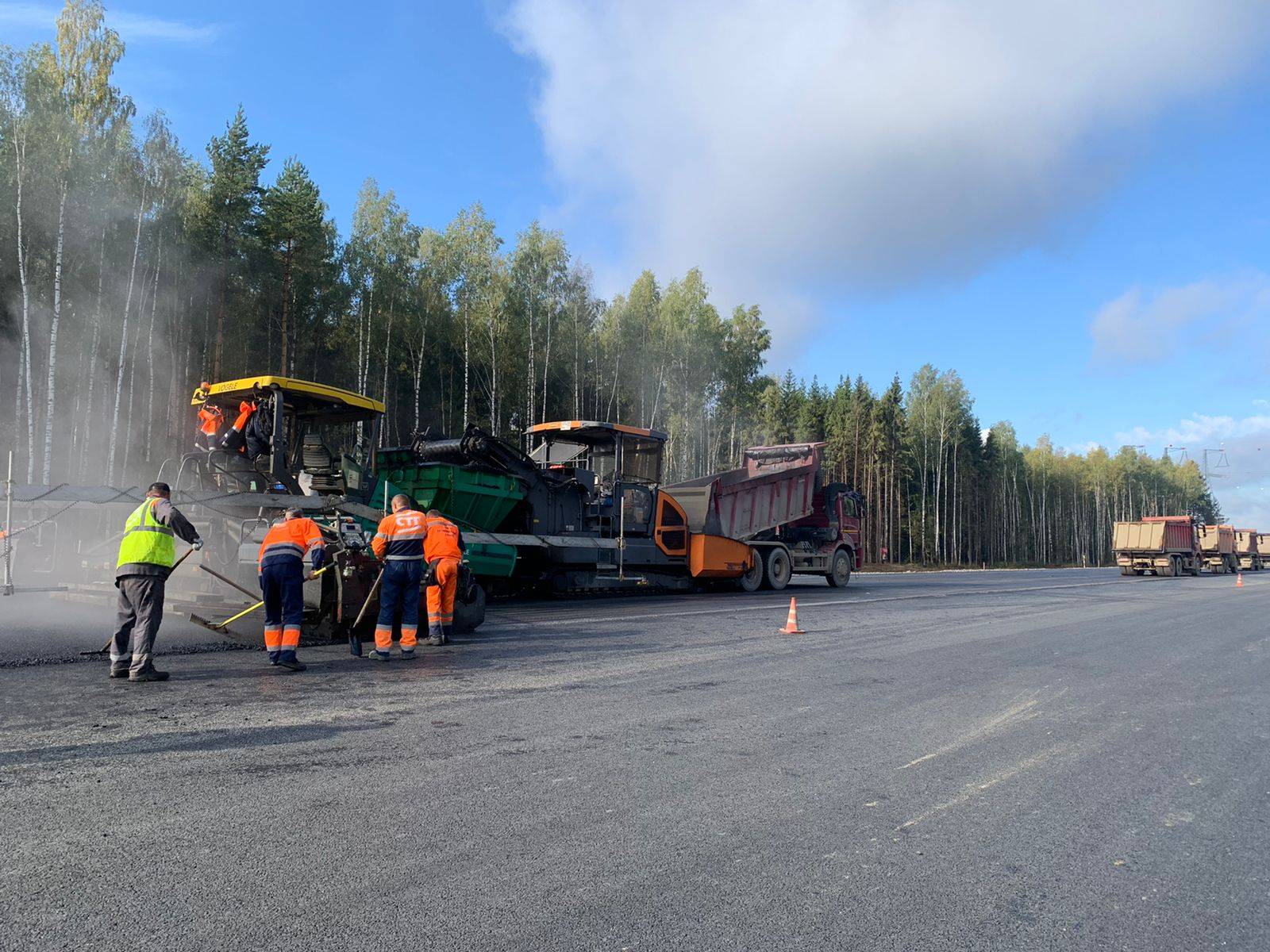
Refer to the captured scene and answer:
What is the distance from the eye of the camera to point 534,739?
190 inches

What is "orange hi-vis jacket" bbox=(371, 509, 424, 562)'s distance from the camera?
25.4 ft

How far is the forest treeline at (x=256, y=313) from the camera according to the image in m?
22.6

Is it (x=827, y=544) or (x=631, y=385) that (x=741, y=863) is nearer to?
(x=827, y=544)

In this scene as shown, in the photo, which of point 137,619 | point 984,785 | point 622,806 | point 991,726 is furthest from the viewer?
point 137,619

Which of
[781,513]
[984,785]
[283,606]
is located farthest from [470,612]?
[781,513]

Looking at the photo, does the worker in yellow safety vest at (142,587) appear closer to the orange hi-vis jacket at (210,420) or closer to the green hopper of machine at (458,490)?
the orange hi-vis jacket at (210,420)

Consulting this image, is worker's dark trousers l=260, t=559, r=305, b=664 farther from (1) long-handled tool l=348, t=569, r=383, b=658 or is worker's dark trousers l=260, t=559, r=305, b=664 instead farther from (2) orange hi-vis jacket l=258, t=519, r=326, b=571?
(1) long-handled tool l=348, t=569, r=383, b=658

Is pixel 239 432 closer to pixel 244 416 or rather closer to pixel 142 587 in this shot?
pixel 244 416

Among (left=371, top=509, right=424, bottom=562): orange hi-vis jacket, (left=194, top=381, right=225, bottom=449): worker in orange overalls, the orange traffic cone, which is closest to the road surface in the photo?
(left=371, top=509, right=424, bottom=562): orange hi-vis jacket

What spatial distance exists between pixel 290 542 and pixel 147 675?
1.49 meters

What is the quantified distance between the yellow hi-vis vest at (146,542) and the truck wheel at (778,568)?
528 inches

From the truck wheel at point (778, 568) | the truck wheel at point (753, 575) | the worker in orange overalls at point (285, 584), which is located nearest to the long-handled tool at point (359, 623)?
the worker in orange overalls at point (285, 584)

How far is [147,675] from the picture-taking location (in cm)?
595

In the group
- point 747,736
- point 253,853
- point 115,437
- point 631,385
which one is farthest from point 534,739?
point 631,385
